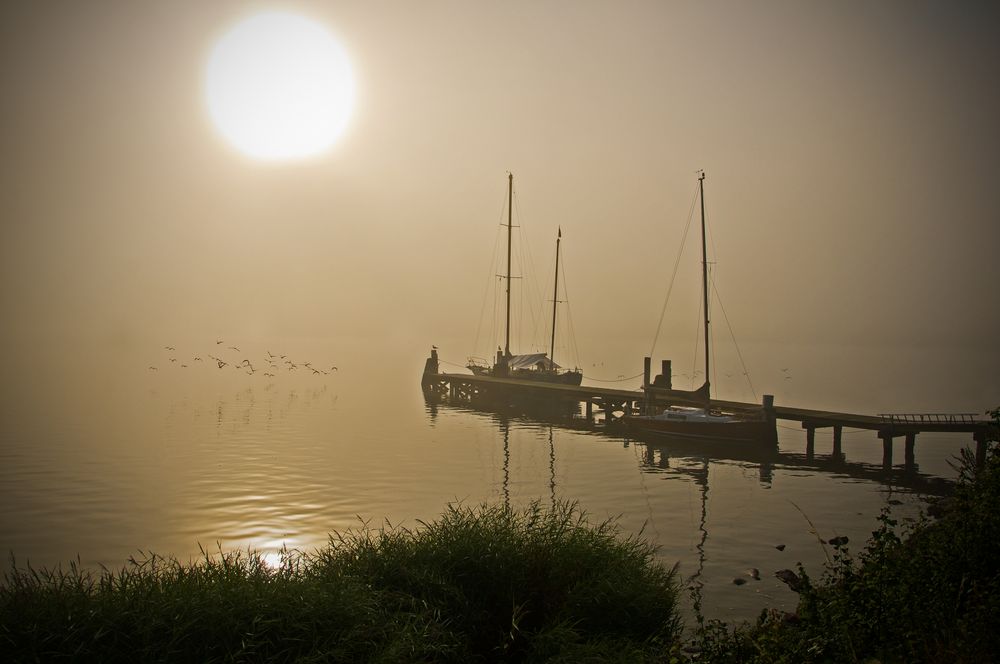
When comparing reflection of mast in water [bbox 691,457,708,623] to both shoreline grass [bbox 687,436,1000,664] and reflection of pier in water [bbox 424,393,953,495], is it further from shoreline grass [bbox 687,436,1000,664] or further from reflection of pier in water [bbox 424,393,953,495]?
shoreline grass [bbox 687,436,1000,664]

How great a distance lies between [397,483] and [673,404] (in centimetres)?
2304

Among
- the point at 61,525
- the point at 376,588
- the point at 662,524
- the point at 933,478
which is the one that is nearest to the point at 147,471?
the point at 61,525

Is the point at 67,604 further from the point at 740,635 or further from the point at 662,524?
the point at 662,524

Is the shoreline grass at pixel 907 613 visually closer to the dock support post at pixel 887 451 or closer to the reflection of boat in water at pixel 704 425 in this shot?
the dock support post at pixel 887 451

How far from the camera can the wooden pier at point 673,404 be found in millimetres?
33625

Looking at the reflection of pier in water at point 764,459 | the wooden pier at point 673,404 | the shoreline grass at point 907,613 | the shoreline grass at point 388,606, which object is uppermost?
the wooden pier at point 673,404

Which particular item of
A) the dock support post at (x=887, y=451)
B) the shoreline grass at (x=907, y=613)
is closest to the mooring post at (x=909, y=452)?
the dock support post at (x=887, y=451)

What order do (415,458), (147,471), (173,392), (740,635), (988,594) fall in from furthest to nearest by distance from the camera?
1. (173,392)
2. (415,458)
3. (147,471)
4. (740,635)
5. (988,594)

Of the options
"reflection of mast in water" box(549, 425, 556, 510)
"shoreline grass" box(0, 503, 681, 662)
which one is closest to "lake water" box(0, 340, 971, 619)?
"reflection of mast in water" box(549, 425, 556, 510)

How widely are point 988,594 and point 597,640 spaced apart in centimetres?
501

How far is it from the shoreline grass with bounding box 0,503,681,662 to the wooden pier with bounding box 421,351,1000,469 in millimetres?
8179

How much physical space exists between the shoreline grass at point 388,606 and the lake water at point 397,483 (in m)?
4.29

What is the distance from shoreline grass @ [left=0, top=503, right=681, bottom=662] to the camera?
8352 mm

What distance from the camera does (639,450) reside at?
1519 inches
